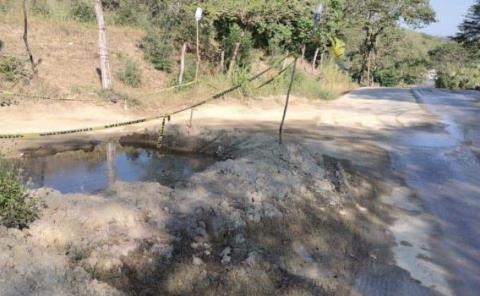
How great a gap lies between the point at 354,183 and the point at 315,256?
2862mm

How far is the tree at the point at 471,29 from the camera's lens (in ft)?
140

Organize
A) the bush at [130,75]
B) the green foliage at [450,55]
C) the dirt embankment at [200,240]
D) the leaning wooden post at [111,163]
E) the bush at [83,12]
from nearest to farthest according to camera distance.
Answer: the dirt embankment at [200,240] < the leaning wooden post at [111,163] < the bush at [130,75] < the bush at [83,12] < the green foliage at [450,55]

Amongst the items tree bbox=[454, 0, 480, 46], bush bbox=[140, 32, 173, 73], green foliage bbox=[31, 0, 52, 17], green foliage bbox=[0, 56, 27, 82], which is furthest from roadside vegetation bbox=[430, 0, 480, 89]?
green foliage bbox=[0, 56, 27, 82]

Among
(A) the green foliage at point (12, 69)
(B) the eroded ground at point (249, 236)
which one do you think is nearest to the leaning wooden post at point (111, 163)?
(B) the eroded ground at point (249, 236)

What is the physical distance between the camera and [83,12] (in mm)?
20156

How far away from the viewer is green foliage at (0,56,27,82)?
1394 centimetres

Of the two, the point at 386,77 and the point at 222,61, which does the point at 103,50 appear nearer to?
the point at 222,61

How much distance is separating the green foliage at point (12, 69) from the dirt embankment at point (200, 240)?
888 cm

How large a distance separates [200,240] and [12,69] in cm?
1077

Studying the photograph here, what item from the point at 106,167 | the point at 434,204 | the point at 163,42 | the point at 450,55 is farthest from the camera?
the point at 450,55

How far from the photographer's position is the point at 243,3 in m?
18.4

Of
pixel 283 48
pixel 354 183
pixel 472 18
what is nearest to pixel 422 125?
pixel 354 183

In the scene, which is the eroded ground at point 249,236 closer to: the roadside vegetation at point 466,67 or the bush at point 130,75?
the bush at point 130,75

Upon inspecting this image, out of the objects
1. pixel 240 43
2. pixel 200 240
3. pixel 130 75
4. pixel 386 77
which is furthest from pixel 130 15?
pixel 386 77
